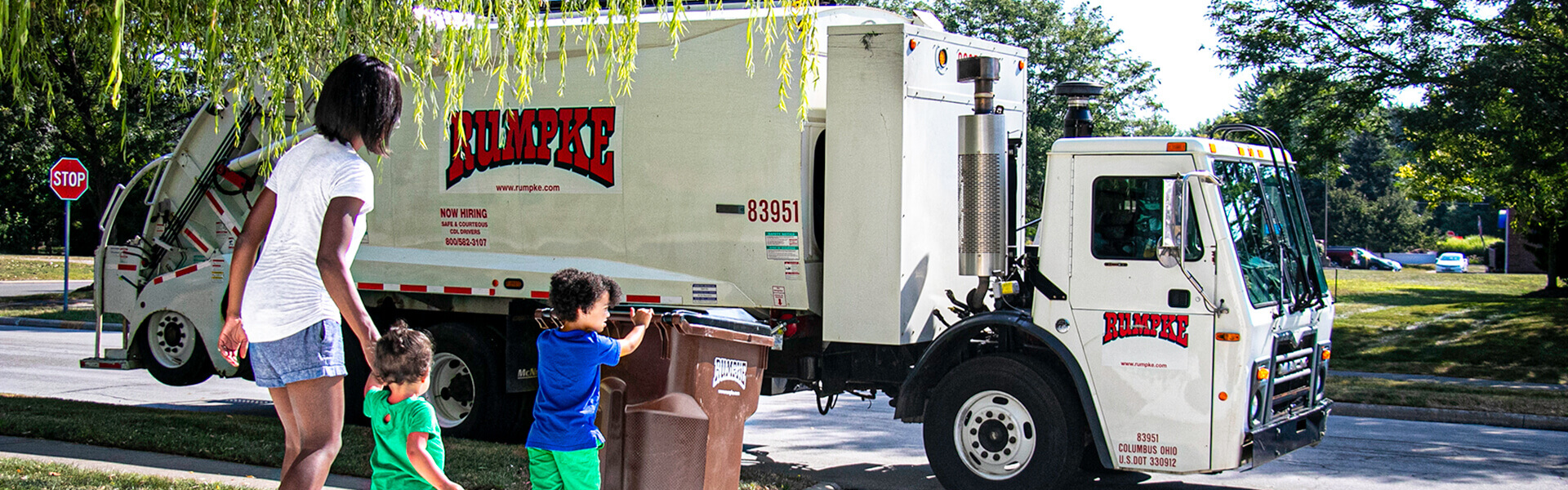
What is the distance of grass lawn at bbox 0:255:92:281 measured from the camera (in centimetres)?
→ 3184

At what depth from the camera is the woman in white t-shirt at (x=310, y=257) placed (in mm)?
3854

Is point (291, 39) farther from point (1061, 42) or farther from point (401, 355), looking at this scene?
point (1061, 42)

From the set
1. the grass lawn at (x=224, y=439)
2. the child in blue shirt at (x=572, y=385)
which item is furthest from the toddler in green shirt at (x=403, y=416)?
the grass lawn at (x=224, y=439)

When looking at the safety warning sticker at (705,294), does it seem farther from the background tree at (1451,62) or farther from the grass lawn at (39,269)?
the grass lawn at (39,269)

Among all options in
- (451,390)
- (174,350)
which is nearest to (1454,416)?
(451,390)

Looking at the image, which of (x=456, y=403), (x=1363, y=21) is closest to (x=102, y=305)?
(x=456, y=403)

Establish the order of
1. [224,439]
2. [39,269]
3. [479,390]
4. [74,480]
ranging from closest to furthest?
[74,480] < [224,439] < [479,390] < [39,269]

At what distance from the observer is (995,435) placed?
6.95 m

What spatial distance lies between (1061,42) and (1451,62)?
1235 cm

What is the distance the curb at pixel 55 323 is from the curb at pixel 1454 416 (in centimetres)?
1716

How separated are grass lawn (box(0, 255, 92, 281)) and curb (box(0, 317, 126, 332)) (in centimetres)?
928

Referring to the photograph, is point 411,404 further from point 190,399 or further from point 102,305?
point 190,399

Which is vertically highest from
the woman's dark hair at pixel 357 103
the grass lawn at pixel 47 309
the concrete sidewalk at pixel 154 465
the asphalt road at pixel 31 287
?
the woman's dark hair at pixel 357 103

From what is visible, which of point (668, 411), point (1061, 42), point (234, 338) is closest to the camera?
point (234, 338)
